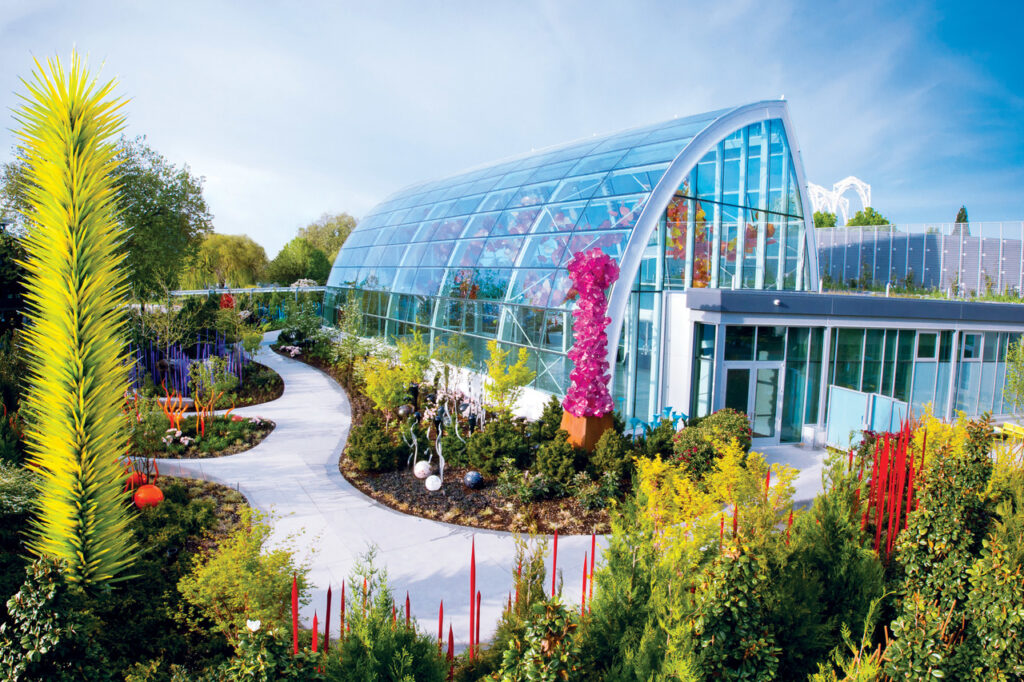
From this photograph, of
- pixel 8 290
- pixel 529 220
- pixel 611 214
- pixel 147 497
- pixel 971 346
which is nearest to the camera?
pixel 147 497

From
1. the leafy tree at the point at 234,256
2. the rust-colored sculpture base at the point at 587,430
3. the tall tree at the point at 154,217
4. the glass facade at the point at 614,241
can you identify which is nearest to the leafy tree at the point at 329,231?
the leafy tree at the point at 234,256

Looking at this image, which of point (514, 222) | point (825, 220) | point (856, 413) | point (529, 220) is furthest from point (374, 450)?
point (825, 220)

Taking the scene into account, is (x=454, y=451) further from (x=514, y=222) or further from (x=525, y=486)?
(x=514, y=222)

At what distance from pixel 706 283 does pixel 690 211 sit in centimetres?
180

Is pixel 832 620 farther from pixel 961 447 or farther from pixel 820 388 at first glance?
pixel 820 388

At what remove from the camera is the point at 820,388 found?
1370cm

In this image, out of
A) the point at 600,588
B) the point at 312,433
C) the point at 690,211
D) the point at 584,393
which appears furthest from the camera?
the point at 690,211

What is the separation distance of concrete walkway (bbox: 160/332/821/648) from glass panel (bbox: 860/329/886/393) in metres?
3.20

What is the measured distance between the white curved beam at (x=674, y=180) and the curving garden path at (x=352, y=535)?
182 inches

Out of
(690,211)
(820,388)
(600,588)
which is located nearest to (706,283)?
(690,211)

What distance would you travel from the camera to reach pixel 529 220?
1561 cm

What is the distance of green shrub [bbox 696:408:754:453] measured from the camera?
10.2 metres

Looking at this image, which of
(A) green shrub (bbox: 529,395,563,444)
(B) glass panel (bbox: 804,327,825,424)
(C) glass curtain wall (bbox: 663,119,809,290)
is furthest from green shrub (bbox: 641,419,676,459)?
(B) glass panel (bbox: 804,327,825,424)

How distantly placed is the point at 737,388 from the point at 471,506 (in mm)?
7034
